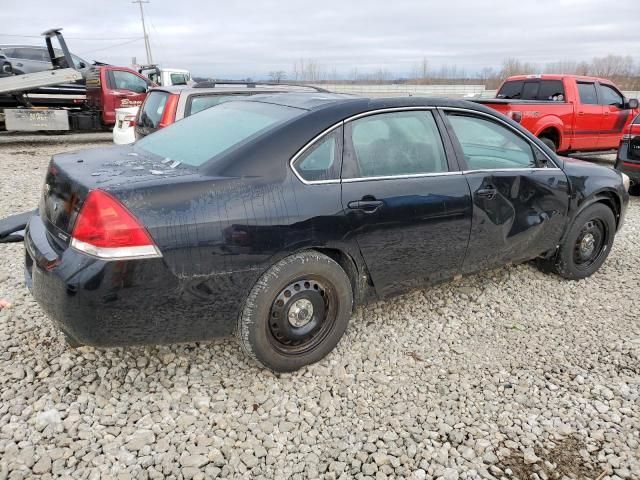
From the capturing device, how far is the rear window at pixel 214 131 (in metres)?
2.89

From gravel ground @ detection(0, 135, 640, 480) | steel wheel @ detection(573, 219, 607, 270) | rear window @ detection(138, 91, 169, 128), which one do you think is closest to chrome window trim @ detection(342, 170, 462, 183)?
gravel ground @ detection(0, 135, 640, 480)

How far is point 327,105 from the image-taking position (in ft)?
9.91

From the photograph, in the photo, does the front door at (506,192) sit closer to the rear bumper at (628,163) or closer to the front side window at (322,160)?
the front side window at (322,160)

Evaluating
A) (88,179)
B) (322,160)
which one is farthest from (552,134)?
(88,179)

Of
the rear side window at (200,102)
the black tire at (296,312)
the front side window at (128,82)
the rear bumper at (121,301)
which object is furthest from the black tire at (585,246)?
the front side window at (128,82)

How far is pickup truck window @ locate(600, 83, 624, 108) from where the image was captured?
1029 cm

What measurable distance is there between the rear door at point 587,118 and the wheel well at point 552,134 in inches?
15.5

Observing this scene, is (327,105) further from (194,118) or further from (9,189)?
(9,189)

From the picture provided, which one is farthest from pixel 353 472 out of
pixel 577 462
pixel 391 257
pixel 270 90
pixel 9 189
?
pixel 9 189

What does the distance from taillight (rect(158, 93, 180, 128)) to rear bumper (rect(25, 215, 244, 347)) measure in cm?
391

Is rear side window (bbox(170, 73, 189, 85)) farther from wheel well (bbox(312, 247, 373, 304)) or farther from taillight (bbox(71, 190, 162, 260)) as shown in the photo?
taillight (bbox(71, 190, 162, 260))

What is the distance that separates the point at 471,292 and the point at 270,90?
14.5ft

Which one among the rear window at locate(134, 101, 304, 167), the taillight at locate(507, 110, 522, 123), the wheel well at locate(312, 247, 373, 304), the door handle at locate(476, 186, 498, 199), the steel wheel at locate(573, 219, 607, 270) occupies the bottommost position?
the steel wheel at locate(573, 219, 607, 270)

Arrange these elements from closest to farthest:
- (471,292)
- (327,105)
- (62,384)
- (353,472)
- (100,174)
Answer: (353,472), (100,174), (62,384), (327,105), (471,292)
